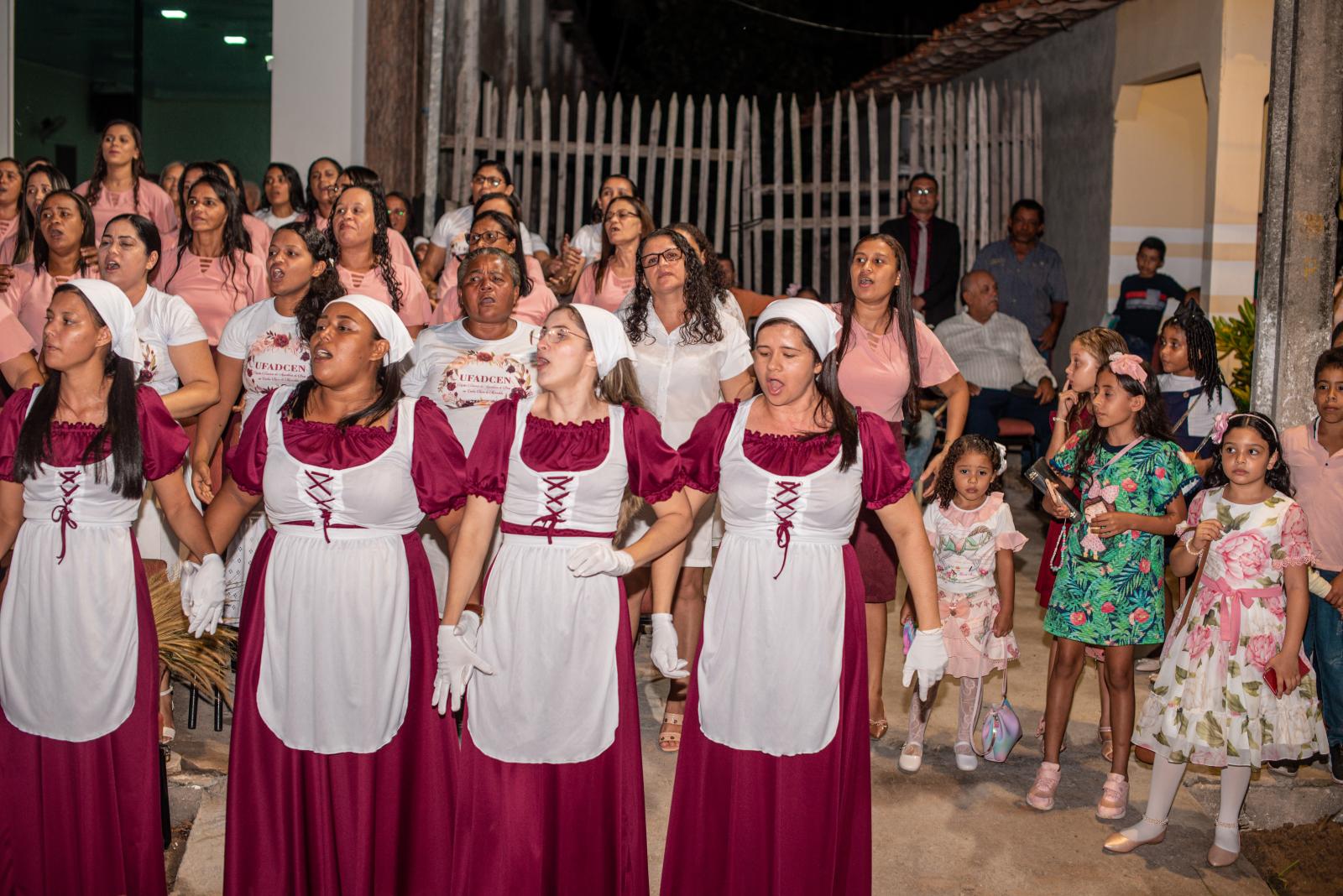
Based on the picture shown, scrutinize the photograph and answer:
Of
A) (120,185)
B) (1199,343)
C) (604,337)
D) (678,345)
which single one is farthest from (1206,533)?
(120,185)

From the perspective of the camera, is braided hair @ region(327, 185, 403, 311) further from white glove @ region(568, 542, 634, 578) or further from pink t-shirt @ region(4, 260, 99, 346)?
white glove @ region(568, 542, 634, 578)

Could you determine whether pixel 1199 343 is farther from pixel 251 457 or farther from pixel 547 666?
pixel 251 457

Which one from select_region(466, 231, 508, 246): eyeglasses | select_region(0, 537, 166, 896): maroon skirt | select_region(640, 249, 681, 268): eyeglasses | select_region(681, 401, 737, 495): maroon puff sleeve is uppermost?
select_region(466, 231, 508, 246): eyeglasses

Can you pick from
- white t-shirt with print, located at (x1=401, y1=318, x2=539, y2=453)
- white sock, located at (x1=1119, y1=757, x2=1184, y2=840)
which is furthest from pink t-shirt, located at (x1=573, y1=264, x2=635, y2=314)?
white sock, located at (x1=1119, y1=757, x2=1184, y2=840)

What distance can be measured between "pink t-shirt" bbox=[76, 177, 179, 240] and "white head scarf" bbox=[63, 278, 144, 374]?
3588 mm

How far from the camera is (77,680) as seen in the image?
4254 millimetres

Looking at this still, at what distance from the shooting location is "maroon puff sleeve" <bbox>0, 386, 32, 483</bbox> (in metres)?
4.31

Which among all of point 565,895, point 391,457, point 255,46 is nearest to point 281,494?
point 391,457

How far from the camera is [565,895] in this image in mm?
4090

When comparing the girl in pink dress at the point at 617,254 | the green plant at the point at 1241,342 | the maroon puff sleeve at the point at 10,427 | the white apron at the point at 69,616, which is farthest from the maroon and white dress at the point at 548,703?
the green plant at the point at 1241,342

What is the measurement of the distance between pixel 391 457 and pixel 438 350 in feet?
5.41

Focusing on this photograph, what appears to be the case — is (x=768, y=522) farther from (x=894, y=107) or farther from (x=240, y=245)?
(x=894, y=107)

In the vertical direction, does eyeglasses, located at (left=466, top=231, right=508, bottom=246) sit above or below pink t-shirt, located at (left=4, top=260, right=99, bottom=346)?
above

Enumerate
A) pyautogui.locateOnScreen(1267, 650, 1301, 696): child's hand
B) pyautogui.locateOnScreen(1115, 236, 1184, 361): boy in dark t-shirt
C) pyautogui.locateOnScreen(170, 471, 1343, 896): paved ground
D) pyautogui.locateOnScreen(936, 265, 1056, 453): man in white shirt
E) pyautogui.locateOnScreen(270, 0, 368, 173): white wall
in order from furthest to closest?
pyautogui.locateOnScreen(1115, 236, 1184, 361): boy in dark t-shirt → pyautogui.locateOnScreen(270, 0, 368, 173): white wall → pyautogui.locateOnScreen(936, 265, 1056, 453): man in white shirt → pyautogui.locateOnScreen(1267, 650, 1301, 696): child's hand → pyautogui.locateOnScreen(170, 471, 1343, 896): paved ground
